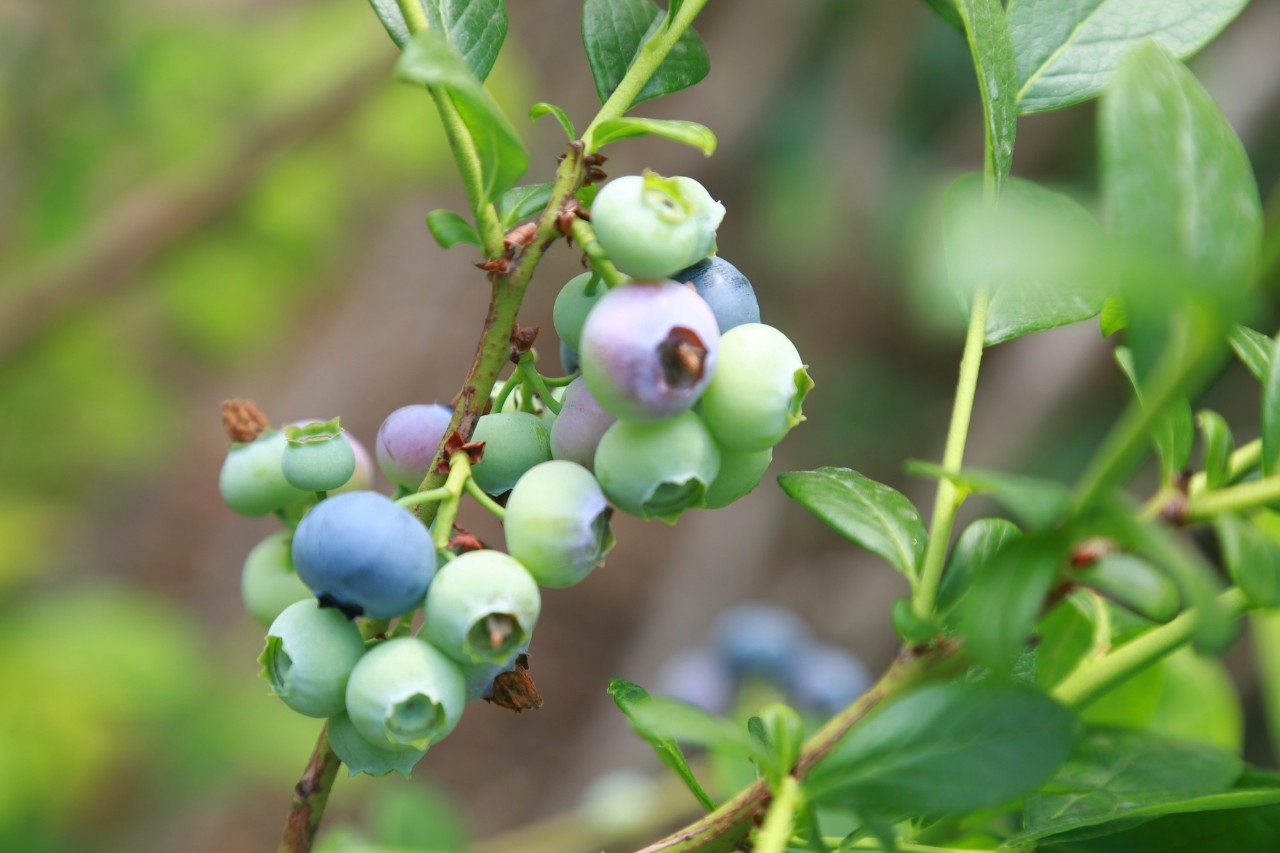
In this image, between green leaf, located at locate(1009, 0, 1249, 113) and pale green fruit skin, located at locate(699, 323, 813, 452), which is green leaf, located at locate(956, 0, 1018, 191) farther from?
pale green fruit skin, located at locate(699, 323, 813, 452)

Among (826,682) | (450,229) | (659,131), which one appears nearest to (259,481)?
(450,229)

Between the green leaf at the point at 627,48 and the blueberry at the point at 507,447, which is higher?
the green leaf at the point at 627,48

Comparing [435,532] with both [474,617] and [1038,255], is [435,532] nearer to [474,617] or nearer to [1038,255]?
[474,617]

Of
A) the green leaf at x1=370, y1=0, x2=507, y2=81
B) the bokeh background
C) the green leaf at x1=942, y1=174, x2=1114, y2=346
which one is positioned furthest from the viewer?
the bokeh background

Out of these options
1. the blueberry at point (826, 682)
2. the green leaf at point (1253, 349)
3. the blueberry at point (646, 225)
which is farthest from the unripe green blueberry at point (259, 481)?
the blueberry at point (826, 682)

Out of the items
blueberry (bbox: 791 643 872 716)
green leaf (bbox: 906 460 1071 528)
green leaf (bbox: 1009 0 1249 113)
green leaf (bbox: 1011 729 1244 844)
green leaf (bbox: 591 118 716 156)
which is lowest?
blueberry (bbox: 791 643 872 716)

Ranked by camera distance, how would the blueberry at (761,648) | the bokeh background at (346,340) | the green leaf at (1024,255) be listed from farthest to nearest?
the bokeh background at (346,340) → the blueberry at (761,648) → the green leaf at (1024,255)

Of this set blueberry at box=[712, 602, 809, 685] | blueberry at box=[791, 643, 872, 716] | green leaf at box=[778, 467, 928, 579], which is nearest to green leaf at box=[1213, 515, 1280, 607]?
green leaf at box=[778, 467, 928, 579]

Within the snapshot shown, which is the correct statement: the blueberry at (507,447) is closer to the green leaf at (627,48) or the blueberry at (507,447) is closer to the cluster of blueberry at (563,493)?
the cluster of blueberry at (563,493)
